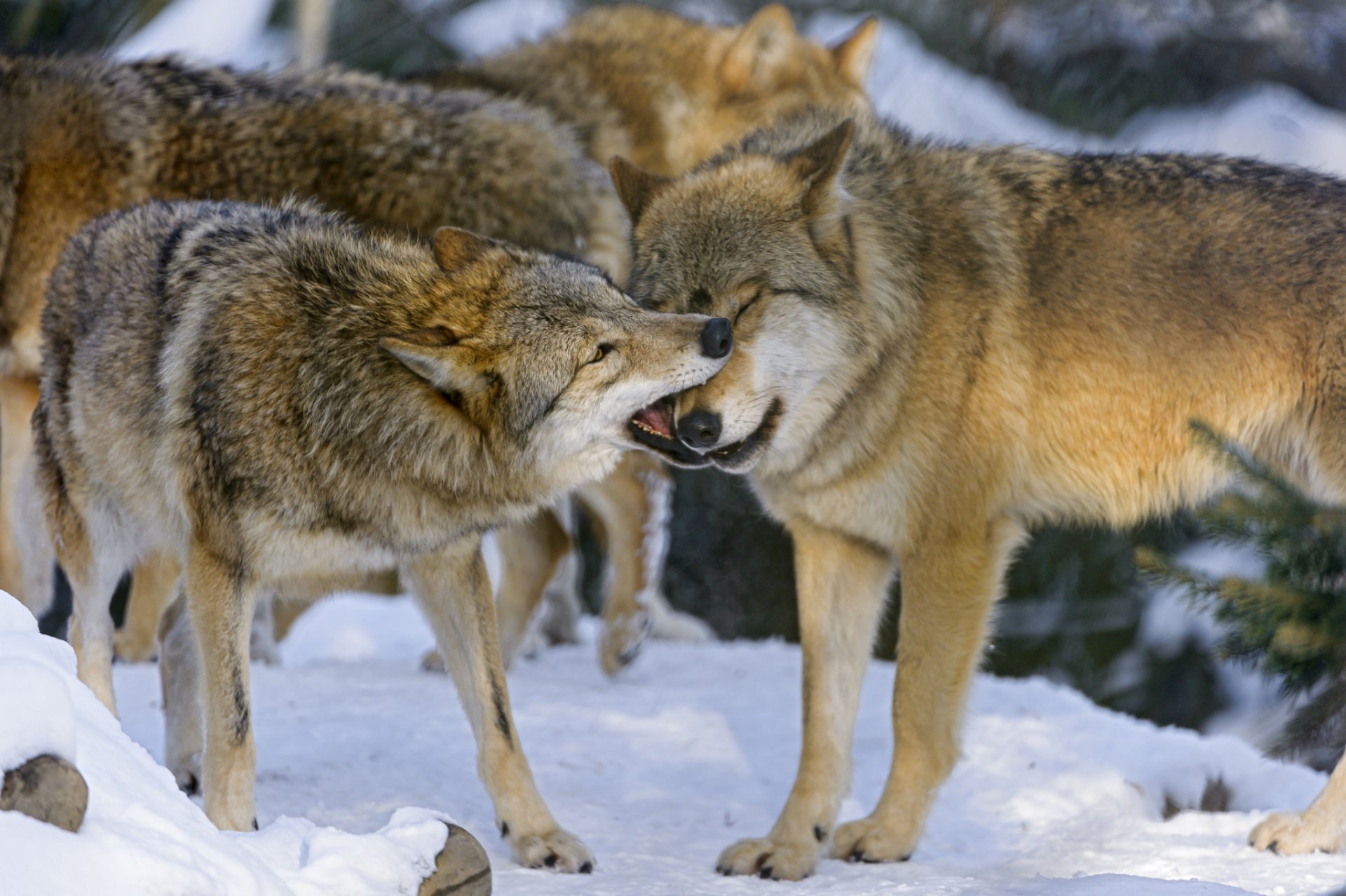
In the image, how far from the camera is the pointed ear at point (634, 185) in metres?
4.12

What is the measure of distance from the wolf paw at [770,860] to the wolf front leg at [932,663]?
0.19 meters

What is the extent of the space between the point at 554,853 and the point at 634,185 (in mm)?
2001

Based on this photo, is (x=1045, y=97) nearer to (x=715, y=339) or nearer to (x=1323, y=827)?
(x=1323, y=827)

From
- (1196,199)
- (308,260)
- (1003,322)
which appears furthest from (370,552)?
(1196,199)

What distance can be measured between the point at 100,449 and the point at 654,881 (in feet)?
6.29

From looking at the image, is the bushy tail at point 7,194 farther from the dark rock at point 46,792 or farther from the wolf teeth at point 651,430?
the dark rock at point 46,792

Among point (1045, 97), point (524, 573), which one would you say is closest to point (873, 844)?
point (524, 573)

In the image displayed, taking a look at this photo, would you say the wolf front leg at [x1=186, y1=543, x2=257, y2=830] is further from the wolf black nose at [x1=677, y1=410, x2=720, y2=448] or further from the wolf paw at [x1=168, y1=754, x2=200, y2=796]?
the wolf black nose at [x1=677, y1=410, x2=720, y2=448]

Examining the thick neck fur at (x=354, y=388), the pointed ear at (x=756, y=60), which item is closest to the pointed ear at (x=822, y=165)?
the thick neck fur at (x=354, y=388)

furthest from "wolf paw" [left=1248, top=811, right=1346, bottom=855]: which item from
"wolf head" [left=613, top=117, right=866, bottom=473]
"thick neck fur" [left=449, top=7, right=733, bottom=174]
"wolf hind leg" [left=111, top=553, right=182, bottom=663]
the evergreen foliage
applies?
"wolf hind leg" [left=111, top=553, right=182, bottom=663]

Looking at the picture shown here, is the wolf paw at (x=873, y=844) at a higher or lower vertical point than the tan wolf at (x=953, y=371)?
lower

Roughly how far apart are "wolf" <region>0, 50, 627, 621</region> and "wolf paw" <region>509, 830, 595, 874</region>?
7.73 feet

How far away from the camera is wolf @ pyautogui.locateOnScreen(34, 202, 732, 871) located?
327 cm

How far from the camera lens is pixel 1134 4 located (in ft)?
35.9
